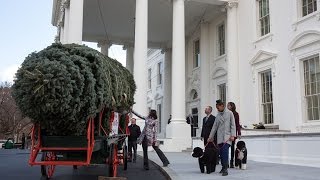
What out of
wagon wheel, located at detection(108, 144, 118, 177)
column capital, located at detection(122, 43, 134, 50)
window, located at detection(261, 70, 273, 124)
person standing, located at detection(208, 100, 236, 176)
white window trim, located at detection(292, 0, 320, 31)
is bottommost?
wagon wheel, located at detection(108, 144, 118, 177)

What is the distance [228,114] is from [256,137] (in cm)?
525

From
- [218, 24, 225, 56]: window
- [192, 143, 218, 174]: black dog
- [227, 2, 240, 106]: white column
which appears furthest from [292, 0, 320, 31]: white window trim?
[192, 143, 218, 174]: black dog

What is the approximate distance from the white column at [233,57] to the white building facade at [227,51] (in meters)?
0.06

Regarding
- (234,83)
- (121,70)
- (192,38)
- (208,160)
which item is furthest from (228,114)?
(192,38)

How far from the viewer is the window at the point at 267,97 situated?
20.3 meters

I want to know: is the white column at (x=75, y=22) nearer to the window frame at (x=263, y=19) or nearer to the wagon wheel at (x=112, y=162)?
the window frame at (x=263, y=19)

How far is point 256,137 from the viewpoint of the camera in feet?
49.0

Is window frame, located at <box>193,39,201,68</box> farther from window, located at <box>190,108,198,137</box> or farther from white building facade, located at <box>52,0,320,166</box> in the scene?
window, located at <box>190,108,198,137</box>

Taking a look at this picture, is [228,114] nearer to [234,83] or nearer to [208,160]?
[208,160]

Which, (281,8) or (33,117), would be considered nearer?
(33,117)

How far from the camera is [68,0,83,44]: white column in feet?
70.0

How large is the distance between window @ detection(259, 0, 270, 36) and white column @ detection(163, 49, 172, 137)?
542 inches

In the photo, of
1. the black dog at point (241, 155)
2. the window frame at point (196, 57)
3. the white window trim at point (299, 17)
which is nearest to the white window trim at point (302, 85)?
the white window trim at point (299, 17)

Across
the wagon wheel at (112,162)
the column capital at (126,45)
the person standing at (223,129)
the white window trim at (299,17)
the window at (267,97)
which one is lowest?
the wagon wheel at (112,162)
